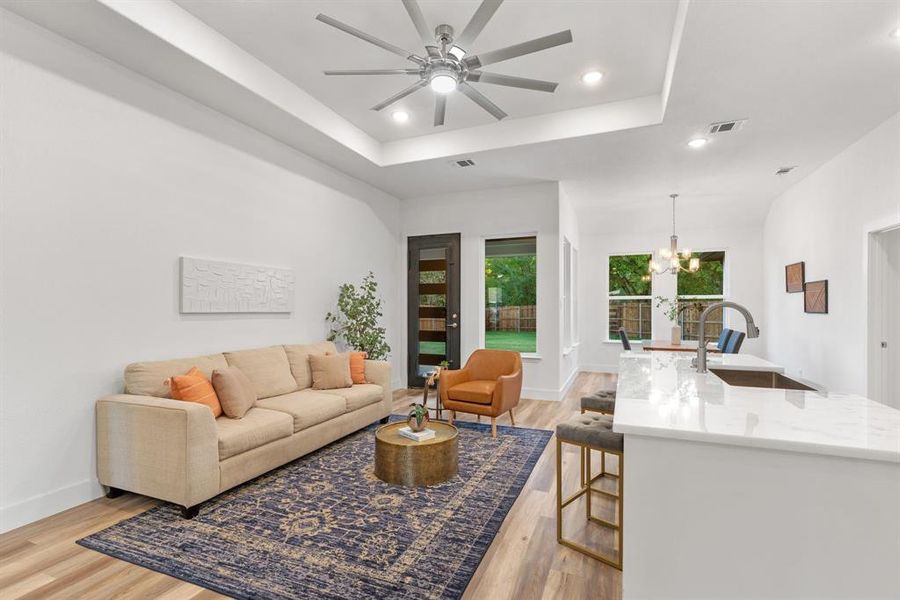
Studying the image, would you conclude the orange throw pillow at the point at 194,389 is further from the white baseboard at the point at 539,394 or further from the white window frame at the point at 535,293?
the white baseboard at the point at 539,394

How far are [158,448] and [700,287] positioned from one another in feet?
27.6

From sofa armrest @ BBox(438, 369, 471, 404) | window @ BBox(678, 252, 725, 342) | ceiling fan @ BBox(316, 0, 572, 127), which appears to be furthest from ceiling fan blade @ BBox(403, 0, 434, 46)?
window @ BBox(678, 252, 725, 342)

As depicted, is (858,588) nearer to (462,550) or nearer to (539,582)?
(539,582)

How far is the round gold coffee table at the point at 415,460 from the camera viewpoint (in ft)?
9.86

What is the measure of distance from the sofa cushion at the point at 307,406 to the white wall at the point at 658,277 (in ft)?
19.8

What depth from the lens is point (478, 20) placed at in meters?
2.40

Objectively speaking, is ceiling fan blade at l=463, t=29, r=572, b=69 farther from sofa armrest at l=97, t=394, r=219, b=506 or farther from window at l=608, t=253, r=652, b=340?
window at l=608, t=253, r=652, b=340

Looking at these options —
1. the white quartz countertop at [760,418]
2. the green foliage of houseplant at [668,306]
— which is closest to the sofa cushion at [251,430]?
the white quartz countertop at [760,418]

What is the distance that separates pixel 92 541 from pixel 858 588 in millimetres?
3321

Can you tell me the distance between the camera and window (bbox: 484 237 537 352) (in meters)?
6.05

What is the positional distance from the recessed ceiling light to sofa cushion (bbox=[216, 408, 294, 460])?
3668 millimetres

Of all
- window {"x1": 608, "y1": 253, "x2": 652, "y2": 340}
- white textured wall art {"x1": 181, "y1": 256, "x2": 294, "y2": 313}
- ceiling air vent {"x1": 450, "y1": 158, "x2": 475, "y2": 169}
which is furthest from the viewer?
window {"x1": 608, "y1": 253, "x2": 652, "y2": 340}

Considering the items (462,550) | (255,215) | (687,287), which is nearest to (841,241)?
(687,287)

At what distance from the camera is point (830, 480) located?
1.23 metres
